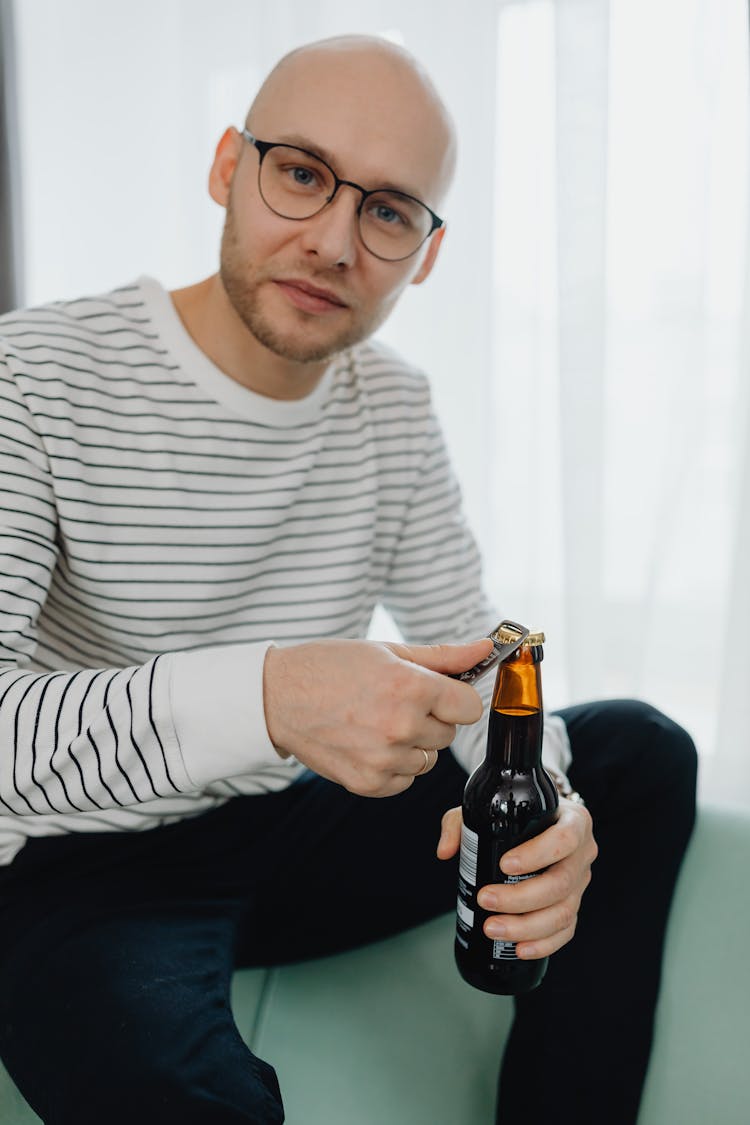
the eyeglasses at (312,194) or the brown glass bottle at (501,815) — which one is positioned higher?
the eyeglasses at (312,194)

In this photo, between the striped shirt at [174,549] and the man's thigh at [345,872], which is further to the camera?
the man's thigh at [345,872]

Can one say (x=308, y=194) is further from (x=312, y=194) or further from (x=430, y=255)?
(x=430, y=255)

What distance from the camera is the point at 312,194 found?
1176 mm

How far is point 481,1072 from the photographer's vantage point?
1.14m

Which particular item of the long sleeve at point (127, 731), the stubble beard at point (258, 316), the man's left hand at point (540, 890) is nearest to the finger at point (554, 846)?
the man's left hand at point (540, 890)

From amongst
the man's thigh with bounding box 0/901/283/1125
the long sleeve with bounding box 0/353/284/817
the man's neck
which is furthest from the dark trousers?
the man's neck

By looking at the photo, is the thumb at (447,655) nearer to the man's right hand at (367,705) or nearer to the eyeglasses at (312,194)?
the man's right hand at (367,705)

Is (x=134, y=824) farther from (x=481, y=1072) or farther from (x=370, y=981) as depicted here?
(x=481, y=1072)

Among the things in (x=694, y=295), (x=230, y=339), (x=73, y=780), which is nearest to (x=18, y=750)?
(x=73, y=780)

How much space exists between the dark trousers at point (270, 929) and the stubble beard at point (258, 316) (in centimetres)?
54

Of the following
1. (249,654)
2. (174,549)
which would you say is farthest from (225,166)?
(249,654)

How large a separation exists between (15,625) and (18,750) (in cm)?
15

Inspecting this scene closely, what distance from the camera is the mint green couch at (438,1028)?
1.07 m

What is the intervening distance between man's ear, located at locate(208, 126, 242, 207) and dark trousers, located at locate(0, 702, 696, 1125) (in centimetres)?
77
